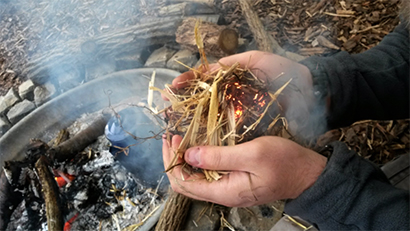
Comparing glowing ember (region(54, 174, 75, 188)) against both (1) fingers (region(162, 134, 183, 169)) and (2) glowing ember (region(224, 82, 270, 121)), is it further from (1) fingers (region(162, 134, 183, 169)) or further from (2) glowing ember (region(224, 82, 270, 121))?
(2) glowing ember (region(224, 82, 270, 121))

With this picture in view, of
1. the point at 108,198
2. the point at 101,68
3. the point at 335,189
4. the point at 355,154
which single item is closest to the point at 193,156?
the point at 335,189

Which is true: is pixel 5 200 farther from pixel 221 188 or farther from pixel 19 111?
pixel 221 188

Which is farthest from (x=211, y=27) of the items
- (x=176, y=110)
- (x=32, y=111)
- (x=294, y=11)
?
(x=32, y=111)

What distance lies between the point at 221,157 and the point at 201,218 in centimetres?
96

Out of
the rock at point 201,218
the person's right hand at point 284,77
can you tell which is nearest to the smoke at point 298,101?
the person's right hand at point 284,77

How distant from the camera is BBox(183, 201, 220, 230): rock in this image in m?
1.83

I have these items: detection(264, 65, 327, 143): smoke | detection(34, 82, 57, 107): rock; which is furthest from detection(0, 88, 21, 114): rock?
detection(264, 65, 327, 143): smoke

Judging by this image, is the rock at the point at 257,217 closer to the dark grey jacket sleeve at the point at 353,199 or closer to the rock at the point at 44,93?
the dark grey jacket sleeve at the point at 353,199

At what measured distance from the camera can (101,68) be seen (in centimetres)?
293

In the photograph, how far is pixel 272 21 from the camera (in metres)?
2.93

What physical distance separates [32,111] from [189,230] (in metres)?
1.74

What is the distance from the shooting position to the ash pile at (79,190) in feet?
6.39

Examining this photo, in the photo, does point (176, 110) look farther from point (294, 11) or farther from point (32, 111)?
point (294, 11)

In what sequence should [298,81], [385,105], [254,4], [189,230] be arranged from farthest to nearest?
[254,4]
[189,230]
[385,105]
[298,81]
